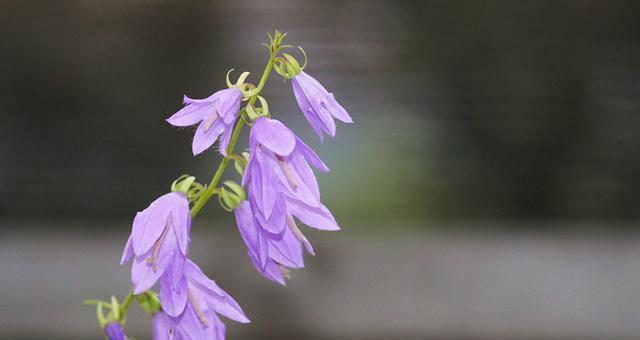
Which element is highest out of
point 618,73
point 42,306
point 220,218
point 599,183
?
point 618,73

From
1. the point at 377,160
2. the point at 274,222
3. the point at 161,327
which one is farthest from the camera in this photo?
the point at 377,160

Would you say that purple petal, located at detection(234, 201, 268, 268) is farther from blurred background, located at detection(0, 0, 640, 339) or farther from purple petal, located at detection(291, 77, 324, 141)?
blurred background, located at detection(0, 0, 640, 339)

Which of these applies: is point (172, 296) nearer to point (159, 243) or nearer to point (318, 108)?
point (159, 243)

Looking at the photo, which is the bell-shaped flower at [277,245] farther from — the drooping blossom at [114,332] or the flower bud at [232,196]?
the drooping blossom at [114,332]

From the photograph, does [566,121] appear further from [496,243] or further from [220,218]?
[220,218]

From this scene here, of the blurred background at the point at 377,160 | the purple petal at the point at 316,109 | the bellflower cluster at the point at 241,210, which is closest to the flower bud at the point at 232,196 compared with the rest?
the bellflower cluster at the point at 241,210

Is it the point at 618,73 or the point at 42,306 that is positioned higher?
the point at 618,73

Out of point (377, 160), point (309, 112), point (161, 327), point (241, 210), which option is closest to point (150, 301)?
point (161, 327)

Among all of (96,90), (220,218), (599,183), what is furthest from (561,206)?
(96,90)

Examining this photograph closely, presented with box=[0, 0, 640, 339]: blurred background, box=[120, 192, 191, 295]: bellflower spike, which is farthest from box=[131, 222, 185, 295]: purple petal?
box=[0, 0, 640, 339]: blurred background
